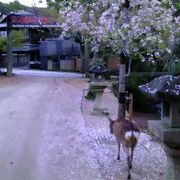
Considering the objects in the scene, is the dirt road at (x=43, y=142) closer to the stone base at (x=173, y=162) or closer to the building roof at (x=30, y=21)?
the stone base at (x=173, y=162)

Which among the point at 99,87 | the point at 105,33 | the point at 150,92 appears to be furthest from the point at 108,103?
the point at 150,92

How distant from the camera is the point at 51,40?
165 ft

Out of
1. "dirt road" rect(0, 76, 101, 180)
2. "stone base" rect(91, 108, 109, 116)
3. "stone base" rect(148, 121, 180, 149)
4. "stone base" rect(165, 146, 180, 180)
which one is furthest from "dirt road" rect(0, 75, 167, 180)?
"stone base" rect(148, 121, 180, 149)

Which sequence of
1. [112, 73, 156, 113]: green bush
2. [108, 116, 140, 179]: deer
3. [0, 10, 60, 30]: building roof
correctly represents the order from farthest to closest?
[0, 10, 60, 30]: building roof < [112, 73, 156, 113]: green bush < [108, 116, 140, 179]: deer

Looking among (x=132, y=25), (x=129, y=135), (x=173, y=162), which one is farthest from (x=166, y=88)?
(x=132, y=25)

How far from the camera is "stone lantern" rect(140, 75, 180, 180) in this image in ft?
15.7

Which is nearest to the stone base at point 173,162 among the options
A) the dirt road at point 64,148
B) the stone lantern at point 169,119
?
the stone lantern at point 169,119

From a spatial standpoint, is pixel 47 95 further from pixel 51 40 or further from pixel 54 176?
pixel 51 40

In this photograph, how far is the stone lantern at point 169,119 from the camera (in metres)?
4.77

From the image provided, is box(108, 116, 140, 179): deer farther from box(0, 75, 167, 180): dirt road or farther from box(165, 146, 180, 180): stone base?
box(165, 146, 180, 180): stone base

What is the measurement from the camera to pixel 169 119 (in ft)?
16.4

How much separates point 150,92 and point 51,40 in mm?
45795

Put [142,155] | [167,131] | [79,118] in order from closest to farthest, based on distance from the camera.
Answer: [167,131] < [142,155] < [79,118]

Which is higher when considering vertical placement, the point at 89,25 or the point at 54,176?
the point at 89,25
